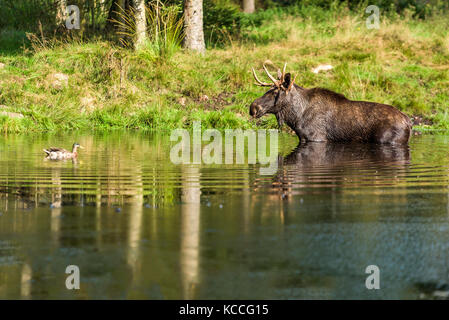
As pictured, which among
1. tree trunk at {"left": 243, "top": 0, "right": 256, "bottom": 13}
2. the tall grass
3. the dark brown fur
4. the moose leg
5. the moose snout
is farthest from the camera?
tree trunk at {"left": 243, "top": 0, "right": 256, "bottom": 13}

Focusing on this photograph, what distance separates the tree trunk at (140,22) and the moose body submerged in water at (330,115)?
7.46 metres

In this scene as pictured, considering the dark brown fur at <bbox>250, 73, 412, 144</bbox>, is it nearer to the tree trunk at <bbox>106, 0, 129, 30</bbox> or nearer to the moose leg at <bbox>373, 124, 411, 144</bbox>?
the moose leg at <bbox>373, 124, 411, 144</bbox>

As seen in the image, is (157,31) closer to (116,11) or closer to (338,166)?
(116,11)

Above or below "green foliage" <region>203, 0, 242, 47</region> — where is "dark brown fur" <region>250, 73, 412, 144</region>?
below

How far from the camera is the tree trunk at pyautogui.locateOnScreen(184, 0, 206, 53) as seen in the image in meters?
26.2

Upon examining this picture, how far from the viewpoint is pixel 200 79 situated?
24.2 meters

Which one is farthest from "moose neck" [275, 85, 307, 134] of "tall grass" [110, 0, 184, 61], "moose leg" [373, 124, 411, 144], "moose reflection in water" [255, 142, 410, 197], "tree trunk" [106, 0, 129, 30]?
"tree trunk" [106, 0, 129, 30]

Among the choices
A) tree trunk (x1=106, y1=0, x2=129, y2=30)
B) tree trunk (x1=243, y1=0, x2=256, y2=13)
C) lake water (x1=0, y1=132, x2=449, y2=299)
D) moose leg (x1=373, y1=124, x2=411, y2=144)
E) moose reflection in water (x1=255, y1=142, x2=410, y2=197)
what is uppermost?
tree trunk (x1=243, y1=0, x2=256, y2=13)

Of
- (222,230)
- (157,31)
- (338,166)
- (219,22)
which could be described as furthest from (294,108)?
(219,22)

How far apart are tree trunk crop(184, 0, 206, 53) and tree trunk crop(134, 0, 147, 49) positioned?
166 centimetres

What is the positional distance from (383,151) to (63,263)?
1051 cm

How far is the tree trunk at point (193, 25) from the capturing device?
26.2 m

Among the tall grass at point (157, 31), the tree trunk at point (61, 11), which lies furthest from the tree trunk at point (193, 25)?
the tree trunk at point (61, 11)
